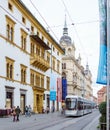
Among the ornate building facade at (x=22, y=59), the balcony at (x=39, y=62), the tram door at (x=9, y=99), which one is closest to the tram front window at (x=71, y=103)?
the ornate building facade at (x=22, y=59)

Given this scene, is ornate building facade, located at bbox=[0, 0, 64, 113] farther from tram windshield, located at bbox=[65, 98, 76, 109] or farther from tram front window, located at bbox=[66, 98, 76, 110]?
tram front window, located at bbox=[66, 98, 76, 110]

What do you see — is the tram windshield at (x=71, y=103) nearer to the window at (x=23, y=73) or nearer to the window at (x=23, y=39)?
the window at (x=23, y=73)

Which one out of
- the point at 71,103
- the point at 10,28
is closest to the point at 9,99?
the point at 10,28

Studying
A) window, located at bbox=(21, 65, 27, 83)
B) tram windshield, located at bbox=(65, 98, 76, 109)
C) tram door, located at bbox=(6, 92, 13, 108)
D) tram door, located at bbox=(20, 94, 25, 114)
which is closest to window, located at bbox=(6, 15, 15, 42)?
window, located at bbox=(21, 65, 27, 83)

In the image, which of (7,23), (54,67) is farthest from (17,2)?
(54,67)

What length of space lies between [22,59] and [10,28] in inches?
257

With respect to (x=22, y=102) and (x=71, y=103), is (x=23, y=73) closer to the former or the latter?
(x=22, y=102)

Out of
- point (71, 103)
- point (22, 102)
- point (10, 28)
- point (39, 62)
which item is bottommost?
point (71, 103)

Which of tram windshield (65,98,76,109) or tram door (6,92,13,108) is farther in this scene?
tram windshield (65,98,76,109)

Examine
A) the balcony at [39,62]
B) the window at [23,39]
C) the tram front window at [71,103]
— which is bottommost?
the tram front window at [71,103]

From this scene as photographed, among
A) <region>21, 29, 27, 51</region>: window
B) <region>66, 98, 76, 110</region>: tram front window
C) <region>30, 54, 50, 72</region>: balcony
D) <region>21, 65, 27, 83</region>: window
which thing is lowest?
<region>66, 98, 76, 110</region>: tram front window

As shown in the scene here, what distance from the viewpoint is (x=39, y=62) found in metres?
62.5

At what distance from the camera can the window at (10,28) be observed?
47.5 m

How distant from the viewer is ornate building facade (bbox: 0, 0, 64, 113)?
46156mm
